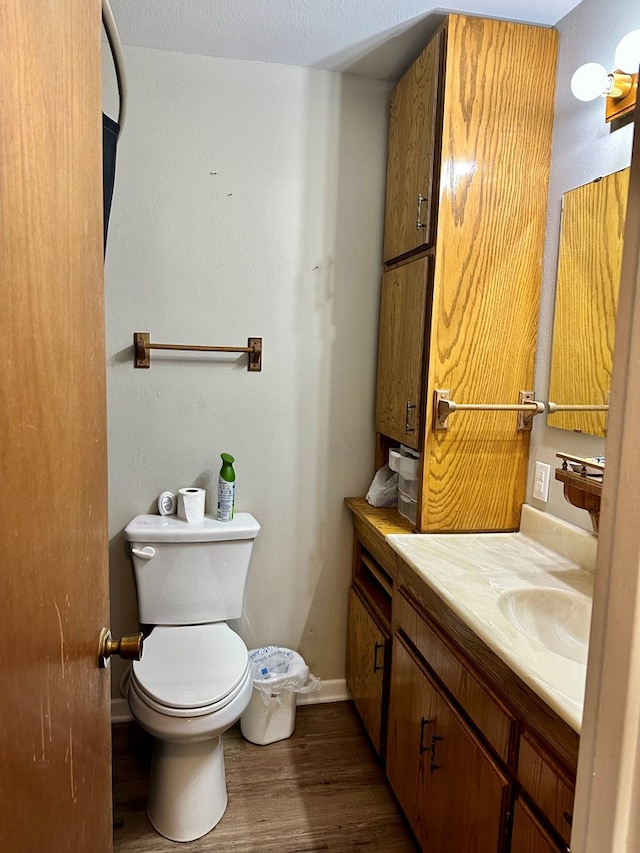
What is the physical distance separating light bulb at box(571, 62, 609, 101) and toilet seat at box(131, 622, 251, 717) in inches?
72.8

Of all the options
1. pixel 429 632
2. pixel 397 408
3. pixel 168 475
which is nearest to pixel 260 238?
pixel 397 408

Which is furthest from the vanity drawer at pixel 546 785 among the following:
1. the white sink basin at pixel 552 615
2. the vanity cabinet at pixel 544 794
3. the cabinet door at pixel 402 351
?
the cabinet door at pixel 402 351

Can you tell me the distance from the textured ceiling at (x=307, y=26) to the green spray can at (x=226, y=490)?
4.59ft

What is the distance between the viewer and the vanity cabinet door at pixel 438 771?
1.20 m

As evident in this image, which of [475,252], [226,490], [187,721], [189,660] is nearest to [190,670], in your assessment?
[189,660]

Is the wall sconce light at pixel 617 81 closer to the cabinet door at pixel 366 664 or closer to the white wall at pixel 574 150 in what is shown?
the white wall at pixel 574 150

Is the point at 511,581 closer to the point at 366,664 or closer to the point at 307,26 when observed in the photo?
the point at 366,664

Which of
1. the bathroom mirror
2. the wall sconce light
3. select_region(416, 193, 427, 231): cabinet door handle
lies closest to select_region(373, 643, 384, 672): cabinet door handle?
the bathroom mirror

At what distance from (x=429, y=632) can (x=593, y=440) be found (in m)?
0.68

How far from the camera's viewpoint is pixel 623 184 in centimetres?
147

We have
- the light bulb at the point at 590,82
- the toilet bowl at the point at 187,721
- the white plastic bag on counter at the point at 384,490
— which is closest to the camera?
the light bulb at the point at 590,82

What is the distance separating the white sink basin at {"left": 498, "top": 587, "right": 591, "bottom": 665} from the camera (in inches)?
53.9

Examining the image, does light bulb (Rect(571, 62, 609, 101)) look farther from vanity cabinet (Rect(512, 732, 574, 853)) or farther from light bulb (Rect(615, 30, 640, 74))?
vanity cabinet (Rect(512, 732, 574, 853))

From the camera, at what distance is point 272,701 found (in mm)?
2080
